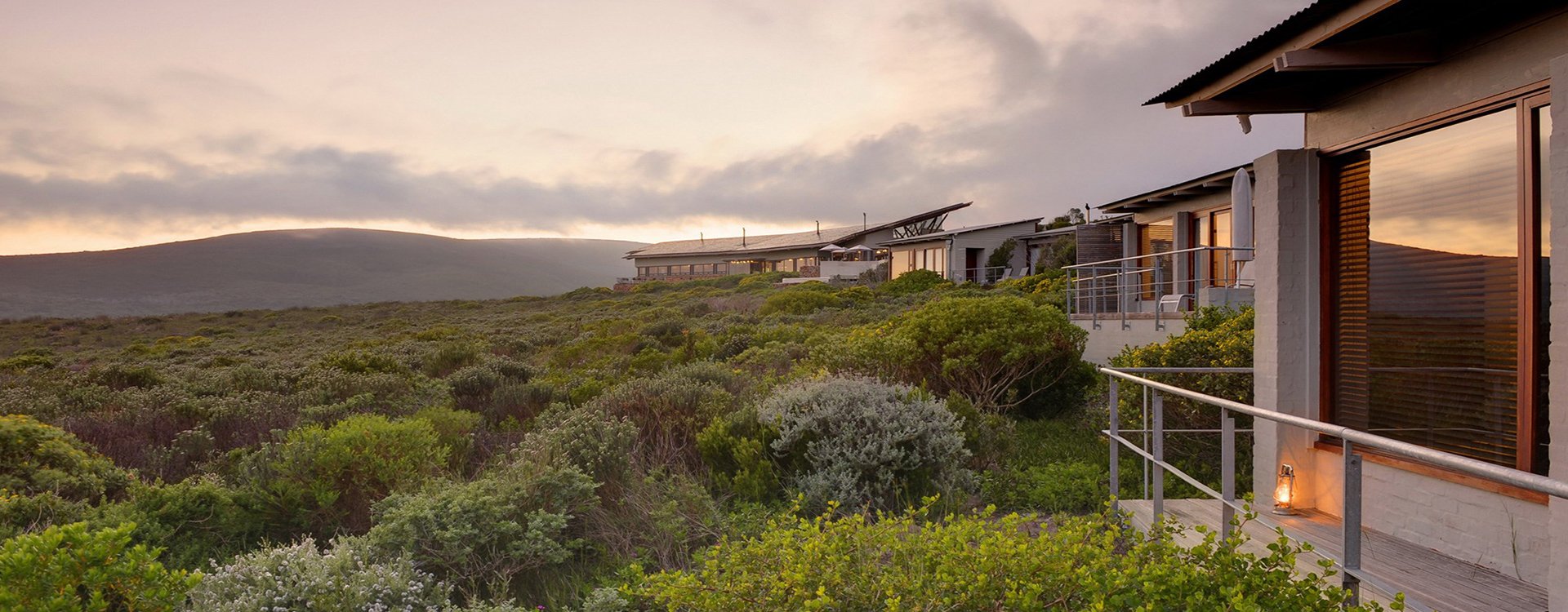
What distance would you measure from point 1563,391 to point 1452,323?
1210 mm

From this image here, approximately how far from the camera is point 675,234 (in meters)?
72.8

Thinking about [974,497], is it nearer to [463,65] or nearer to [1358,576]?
[1358,576]

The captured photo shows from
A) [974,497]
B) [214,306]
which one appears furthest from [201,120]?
[214,306]

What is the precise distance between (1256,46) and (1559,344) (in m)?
2.19

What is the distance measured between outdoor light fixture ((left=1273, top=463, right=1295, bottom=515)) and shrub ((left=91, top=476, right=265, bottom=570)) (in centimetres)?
676

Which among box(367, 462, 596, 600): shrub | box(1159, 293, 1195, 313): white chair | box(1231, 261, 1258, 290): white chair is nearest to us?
box(367, 462, 596, 600): shrub

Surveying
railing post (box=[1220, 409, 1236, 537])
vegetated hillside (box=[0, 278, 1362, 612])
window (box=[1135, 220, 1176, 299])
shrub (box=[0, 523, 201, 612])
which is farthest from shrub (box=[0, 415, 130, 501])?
window (box=[1135, 220, 1176, 299])

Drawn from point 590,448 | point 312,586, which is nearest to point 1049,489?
point 590,448

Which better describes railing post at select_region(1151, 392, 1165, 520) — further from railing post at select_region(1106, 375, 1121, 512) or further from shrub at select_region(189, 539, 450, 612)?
→ shrub at select_region(189, 539, 450, 612)

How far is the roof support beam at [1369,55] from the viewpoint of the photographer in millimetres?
4164

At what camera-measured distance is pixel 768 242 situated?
198ft

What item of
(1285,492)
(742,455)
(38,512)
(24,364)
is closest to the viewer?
(1285,492)

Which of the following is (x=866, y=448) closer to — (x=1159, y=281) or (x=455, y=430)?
(x=455, y=430)

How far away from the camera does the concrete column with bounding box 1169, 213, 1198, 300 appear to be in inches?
752
